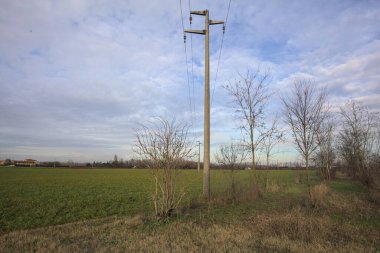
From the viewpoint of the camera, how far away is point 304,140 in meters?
14.2

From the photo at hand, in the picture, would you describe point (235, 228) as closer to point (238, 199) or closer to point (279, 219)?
point (279, 219)

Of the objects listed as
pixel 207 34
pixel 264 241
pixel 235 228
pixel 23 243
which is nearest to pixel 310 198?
pixel 235 228

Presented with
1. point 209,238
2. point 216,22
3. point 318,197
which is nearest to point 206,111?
point 216,22

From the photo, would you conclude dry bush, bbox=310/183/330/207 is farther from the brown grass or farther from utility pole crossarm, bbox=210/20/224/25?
utility pole crossarm, bbox=210/20/224/25

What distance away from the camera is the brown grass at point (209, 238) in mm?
6395

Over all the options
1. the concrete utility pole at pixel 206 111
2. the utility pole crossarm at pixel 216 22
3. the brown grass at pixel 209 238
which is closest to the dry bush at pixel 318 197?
the brown grass at pixel 209 238

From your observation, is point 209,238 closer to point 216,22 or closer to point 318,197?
point 318,197

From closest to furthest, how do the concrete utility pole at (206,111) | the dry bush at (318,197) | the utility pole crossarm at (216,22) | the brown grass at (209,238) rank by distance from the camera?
the brown grass at (209,238)
the dry bush at (318,197)
the concrete utility pole at (206,111)
the utility pole crossarm at (216,22)

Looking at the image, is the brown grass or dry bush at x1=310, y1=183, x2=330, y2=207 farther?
dry bush at x1=310, y1=183, x2=330, y2=207

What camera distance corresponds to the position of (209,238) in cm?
719

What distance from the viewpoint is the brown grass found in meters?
6.39

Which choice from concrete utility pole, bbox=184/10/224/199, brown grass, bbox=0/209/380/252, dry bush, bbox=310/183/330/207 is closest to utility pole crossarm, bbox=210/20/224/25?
concrete utility pole, bbox=184/10/224/199

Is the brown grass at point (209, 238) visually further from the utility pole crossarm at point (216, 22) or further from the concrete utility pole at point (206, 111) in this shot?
the utility pole crossarm at point (216, 22)

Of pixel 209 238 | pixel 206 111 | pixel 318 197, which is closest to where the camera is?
pixel 209 238
